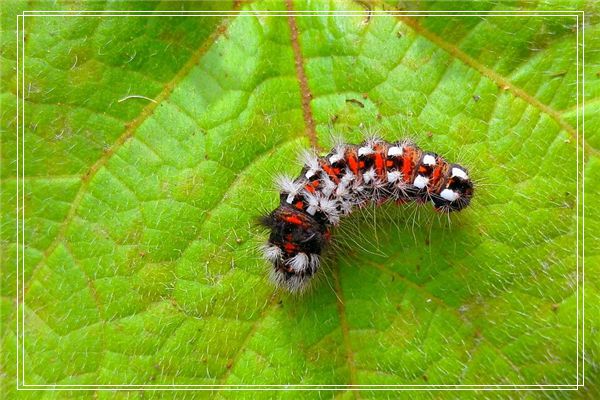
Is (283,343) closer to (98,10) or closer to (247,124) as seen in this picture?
(247,124)

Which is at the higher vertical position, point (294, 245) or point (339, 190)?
point (339, 190)

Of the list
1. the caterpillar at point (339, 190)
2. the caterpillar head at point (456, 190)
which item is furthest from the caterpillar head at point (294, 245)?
the caterpillar head at point (456, 190)

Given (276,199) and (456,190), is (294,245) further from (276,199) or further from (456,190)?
(456,190)

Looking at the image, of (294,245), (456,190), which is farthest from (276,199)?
(456,190)

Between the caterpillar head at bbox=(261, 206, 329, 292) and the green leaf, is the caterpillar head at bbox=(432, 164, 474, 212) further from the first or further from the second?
the caterpillar head at bbox=(261, 206, 329, 292)

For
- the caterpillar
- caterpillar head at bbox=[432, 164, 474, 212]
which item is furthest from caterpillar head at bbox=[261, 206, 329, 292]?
caterpillar head at bbox=[432, 164, 474, 212]

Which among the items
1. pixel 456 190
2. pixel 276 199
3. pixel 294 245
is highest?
pixel 456 190
